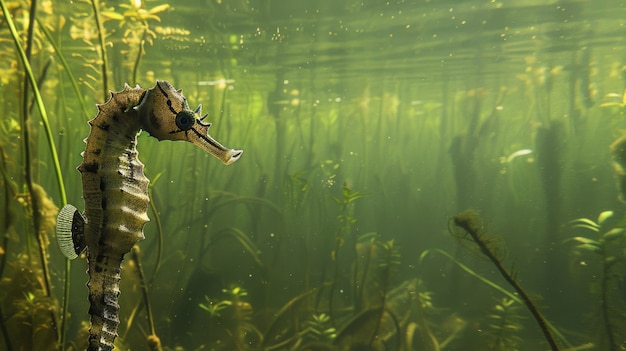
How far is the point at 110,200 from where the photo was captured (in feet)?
5.00

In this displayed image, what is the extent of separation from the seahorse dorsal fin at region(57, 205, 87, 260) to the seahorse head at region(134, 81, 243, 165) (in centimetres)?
49

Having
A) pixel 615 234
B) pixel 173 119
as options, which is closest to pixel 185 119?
pixel 173 119

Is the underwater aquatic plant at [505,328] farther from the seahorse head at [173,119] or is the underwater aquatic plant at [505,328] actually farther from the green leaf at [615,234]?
the seahorse head at [173,119]

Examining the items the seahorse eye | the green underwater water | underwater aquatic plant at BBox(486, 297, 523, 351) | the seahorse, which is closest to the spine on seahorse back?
the seahorse

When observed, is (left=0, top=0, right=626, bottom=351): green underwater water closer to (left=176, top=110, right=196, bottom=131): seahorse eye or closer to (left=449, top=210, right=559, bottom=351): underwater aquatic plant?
(left=449, top=210, right=559, bottom=351): underwater aquatic plant

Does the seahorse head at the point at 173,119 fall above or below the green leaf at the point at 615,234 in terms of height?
above

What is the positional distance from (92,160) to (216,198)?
8.90 meters

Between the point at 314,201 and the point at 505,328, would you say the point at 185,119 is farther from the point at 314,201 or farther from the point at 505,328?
the point at 314,201

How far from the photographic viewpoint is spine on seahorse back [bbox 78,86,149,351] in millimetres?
1489

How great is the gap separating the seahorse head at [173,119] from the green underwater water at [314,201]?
243 centimetres

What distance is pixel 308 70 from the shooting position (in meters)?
15.0

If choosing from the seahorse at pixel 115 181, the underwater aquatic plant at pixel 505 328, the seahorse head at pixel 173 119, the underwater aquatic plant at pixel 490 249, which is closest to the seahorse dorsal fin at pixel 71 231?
the seahorse at pixel 115 181

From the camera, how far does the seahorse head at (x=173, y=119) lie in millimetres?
1447

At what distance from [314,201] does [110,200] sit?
11.1m
